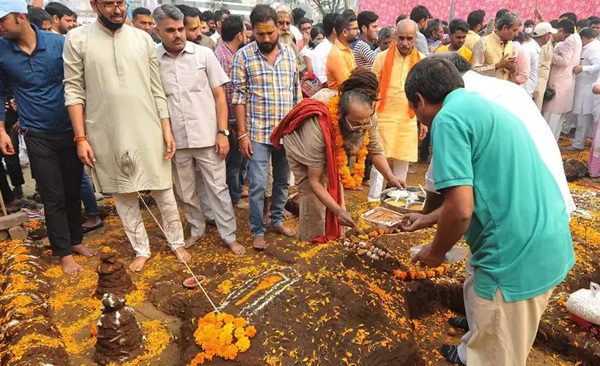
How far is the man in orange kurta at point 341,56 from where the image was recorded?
5.25m

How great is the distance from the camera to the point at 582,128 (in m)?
8.02

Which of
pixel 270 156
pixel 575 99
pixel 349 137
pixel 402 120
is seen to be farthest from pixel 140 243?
pixel 575 99

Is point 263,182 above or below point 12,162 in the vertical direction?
above

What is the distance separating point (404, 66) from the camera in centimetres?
515

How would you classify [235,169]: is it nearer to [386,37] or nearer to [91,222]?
[91,222]

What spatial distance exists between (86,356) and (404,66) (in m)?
4.36

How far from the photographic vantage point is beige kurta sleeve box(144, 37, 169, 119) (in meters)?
3.81

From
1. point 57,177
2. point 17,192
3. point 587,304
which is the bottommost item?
point 17,192

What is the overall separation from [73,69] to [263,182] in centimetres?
195

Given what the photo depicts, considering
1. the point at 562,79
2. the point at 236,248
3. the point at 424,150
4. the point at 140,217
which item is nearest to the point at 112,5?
the point at 140,217

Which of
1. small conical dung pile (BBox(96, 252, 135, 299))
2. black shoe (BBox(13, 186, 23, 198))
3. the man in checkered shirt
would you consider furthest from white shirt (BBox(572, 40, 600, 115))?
black shoe (BBox(13, 186, 23, 198))

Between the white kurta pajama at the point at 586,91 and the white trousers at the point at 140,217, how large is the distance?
751cm

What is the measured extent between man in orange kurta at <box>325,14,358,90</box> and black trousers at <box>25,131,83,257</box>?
118 inches

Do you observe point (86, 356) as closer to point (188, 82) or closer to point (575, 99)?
point (188, 82)
